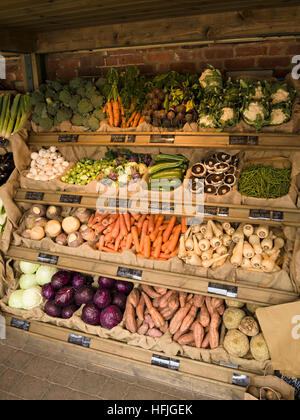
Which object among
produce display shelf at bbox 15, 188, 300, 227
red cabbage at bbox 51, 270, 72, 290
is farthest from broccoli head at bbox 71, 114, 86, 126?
red cabbage at bbox 51, 270, 72, 290

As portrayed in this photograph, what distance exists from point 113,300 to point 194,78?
2.35m

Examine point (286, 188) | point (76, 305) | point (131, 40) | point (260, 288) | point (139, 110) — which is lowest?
point (76, 305)

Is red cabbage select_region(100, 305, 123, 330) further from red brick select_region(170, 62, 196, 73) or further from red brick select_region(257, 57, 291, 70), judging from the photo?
red brick select_region(257, 57, 291, 70)

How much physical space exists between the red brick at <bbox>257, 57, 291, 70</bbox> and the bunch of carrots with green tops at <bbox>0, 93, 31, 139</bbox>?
7.96ft

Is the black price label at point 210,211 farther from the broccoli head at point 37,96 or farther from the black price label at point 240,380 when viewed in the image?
the broccoli head at point 37,96

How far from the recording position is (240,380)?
248cm

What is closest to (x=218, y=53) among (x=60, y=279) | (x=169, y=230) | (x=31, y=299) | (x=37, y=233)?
(x=169, y=230)

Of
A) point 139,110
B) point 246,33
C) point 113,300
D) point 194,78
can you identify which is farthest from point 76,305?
point 246,33

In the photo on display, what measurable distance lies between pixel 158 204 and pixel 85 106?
1281 millimetres

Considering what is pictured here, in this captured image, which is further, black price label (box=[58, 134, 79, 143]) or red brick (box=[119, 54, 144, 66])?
red brick (box=[119, 54, 144, 66])

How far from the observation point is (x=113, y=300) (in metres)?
3.06

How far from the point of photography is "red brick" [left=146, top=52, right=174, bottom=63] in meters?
3.01

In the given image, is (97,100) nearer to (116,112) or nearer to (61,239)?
(116,112)
